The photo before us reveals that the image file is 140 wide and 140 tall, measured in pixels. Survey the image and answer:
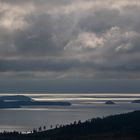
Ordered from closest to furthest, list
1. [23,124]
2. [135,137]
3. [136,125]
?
[135,137] < [136,125] < [23,124]

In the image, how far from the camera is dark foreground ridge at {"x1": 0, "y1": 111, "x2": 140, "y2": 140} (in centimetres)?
10844

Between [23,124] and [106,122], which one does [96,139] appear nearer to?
[106,122]

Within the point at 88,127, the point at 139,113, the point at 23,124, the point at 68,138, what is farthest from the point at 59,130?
the point at 23,124

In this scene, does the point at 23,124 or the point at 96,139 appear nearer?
the point at 96,139

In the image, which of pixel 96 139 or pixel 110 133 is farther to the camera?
pixel 110 133

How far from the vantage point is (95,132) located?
379 feet

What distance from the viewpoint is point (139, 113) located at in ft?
492

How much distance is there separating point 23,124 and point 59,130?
6971cm

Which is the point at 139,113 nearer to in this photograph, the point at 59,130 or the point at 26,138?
the point at 59,130

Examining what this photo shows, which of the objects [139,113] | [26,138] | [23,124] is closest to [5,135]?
[26,138]

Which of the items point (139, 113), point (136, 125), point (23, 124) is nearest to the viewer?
point (136, 125)

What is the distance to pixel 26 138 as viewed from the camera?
110 m

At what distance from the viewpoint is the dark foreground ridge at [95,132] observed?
356 ft

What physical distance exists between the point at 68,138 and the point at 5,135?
1634 centimetres
